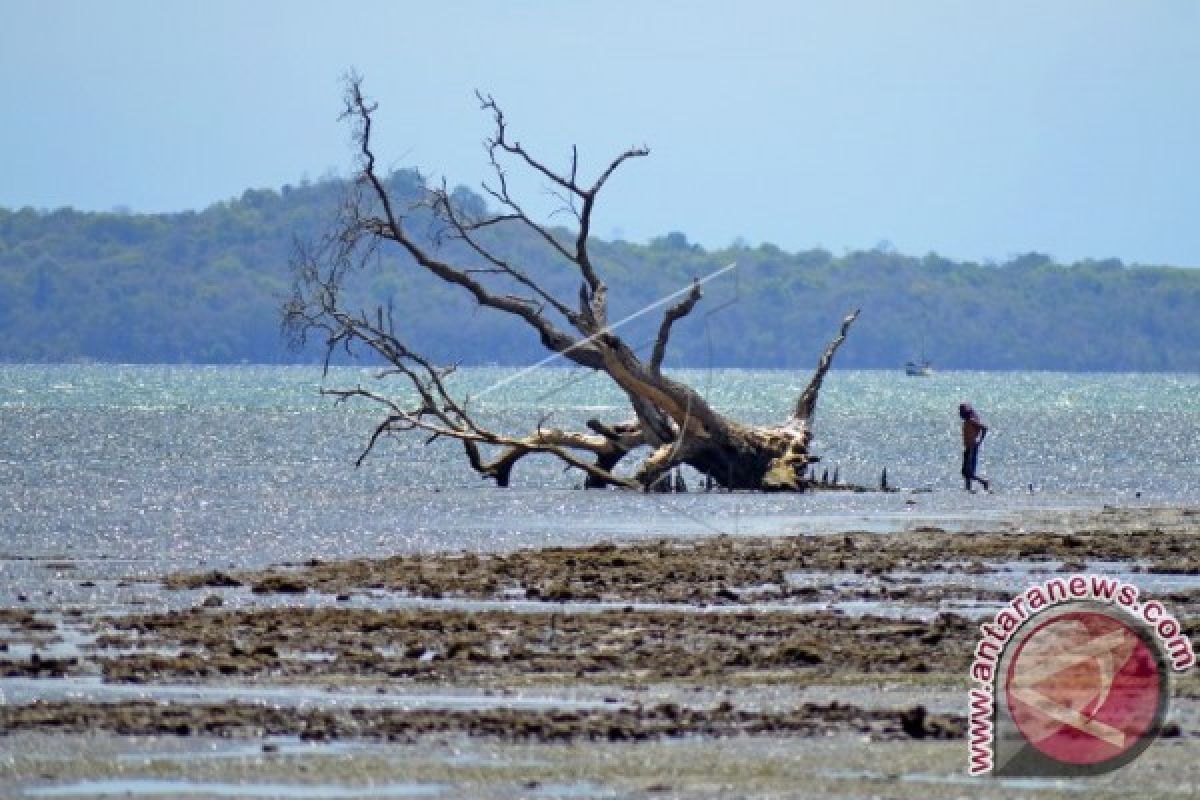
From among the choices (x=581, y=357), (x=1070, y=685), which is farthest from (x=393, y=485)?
(x=1070, y=685)

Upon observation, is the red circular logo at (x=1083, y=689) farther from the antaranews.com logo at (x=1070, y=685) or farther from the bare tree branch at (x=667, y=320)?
the bare tree branch at (x=667, y=320)

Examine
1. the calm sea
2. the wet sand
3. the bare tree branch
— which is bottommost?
the wet sand

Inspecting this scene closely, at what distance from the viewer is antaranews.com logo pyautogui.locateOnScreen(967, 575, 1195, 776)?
13.2m

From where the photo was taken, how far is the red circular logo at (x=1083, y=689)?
1352cm

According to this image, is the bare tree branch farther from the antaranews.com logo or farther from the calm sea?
the antaranews.com logo

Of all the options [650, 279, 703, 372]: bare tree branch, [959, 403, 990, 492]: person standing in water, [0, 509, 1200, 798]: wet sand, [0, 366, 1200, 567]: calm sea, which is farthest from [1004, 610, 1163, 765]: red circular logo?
[959, 403, 990, 492]: person standing in water

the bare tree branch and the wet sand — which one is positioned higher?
the bare tree branch

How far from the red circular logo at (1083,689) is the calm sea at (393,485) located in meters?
11.1

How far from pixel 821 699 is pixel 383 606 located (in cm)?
602

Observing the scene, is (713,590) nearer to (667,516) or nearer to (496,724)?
(496,724)

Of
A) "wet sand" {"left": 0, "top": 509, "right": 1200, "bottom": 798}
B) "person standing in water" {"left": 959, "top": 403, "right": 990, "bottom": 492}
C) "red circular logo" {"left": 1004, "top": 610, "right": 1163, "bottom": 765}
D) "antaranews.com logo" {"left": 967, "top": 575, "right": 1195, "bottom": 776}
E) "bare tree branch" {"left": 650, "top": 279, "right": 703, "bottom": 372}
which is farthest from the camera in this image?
"person standing in water" {"left": 959, "top": 403, "right": 990, "bottom": 492}

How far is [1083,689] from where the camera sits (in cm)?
1473

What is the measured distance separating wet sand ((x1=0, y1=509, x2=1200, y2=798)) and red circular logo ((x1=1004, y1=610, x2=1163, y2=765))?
0.88ft

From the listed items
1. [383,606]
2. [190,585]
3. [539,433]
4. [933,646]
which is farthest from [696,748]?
[539,433]
